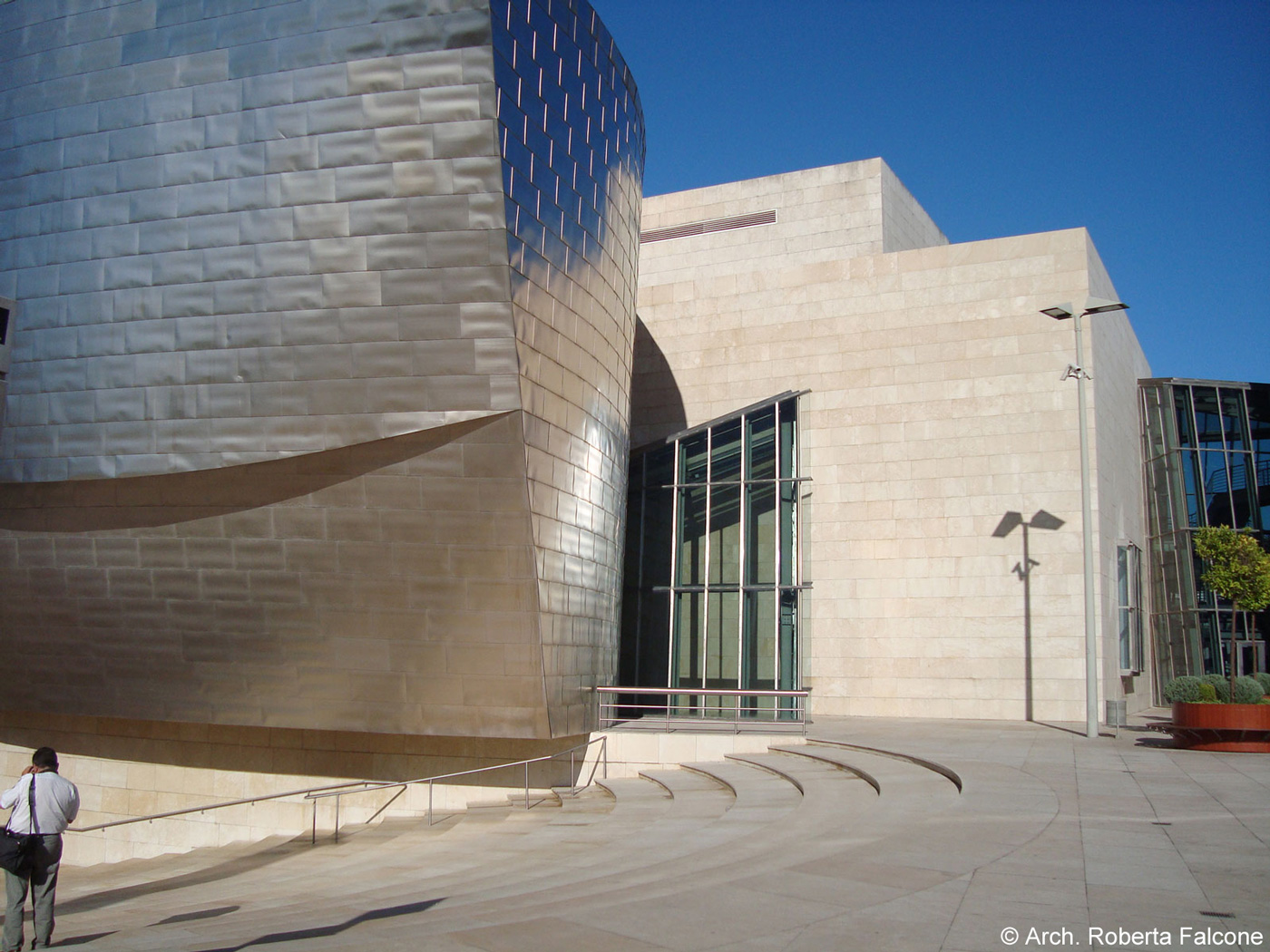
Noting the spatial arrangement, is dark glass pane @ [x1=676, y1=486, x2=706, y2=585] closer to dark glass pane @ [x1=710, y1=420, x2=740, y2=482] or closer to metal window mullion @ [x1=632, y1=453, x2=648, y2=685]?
dark glass pane @ [x1=710, y1=420, x2=740, y2=482]

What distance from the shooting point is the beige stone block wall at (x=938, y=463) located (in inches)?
918

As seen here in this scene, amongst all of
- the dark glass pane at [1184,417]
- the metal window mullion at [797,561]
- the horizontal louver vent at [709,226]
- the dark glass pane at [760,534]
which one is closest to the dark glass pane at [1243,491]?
the dark glass pane at [1184,417]

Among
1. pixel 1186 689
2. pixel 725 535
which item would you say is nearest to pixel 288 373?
pixel 725 535

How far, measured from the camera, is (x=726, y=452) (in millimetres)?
25156

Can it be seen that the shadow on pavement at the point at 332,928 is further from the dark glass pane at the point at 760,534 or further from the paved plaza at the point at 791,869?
the dark glass pane at the point at 760,534

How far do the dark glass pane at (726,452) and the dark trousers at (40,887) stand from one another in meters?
18.7

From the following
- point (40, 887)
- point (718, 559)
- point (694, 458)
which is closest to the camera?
point (40, 887)

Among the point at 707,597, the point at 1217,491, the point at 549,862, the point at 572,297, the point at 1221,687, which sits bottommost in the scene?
the point at 549,862

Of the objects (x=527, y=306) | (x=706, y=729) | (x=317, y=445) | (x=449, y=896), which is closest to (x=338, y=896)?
(x=449, y=896)

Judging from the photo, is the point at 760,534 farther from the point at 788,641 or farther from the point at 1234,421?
the point at 1234,421

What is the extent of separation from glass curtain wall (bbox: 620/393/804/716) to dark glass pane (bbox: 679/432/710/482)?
1.1 inches

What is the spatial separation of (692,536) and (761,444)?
2909mm

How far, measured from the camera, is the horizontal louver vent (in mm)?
31344

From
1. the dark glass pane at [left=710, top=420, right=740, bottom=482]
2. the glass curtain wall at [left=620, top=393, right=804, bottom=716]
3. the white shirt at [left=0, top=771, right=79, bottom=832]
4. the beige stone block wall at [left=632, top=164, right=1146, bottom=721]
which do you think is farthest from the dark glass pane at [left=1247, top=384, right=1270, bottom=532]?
the white shirt at [left=0, top=771, right=79, bottom=832]
